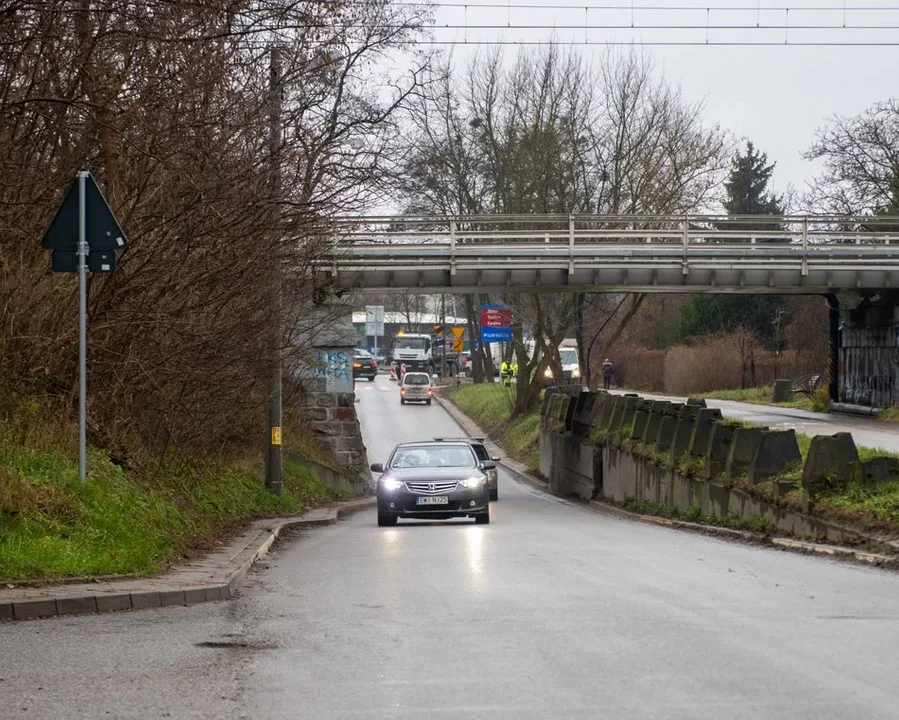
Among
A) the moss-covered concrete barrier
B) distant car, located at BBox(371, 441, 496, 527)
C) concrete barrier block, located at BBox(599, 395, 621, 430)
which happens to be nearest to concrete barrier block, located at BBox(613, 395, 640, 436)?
the moss-covered concrete barrier

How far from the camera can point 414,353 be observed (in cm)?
10531

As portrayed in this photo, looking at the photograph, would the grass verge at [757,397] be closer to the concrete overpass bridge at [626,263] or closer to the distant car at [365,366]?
the concrete overpass bridge at [626,263]

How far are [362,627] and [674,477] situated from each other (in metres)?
17.5

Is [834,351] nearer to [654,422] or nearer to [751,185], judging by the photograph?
[654,422]

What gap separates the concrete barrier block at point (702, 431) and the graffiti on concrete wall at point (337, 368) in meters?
16.1

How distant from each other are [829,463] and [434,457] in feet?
27.0

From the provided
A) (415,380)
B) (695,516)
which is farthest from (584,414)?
(415,380)

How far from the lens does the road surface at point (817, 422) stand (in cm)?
2927

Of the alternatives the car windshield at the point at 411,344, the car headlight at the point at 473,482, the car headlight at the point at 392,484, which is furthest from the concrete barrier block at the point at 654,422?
the car windshield at the point at 411,344

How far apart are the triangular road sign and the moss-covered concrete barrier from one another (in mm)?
8809

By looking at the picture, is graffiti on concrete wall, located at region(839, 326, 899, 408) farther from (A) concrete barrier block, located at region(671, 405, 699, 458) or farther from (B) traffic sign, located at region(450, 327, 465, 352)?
(B) traffic sign, located at region(450, 327, 465, 352)

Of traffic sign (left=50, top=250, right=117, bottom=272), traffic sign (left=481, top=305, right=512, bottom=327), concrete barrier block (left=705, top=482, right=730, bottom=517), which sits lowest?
concrete barrier block (left=705, top=482, right=730, bottom=517)

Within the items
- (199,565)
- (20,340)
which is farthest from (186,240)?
(199,565)

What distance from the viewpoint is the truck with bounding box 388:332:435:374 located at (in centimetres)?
10450
